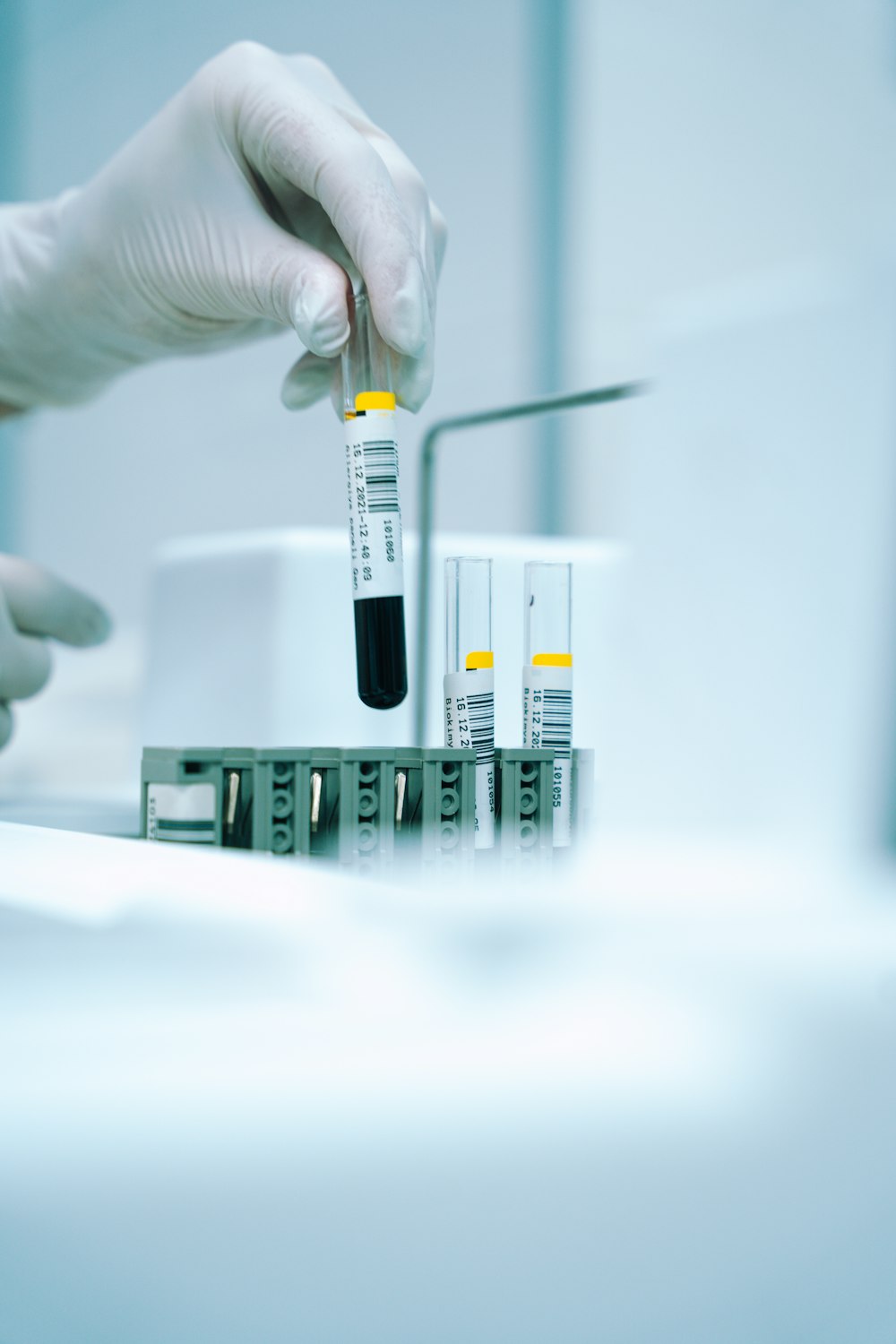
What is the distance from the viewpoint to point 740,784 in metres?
0.44

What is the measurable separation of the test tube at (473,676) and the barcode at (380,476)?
82 mm

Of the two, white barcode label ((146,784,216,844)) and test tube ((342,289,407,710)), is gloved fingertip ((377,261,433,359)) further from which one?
white barcode label ((146,784,216,844))

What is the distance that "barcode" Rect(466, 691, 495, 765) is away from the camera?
0.53 meters

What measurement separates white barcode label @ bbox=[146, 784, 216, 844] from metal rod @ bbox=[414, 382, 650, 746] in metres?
0.33

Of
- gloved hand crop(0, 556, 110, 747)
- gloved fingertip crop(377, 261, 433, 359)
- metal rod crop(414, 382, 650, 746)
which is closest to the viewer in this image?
gloved fingertip crop(377, 261, 433, 359)

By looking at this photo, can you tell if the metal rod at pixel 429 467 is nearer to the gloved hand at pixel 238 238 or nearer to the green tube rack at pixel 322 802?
the gloved hand at pixel 238 238

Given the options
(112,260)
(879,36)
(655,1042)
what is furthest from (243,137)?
(655,1042)

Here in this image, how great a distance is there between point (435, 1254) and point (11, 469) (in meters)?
1.99

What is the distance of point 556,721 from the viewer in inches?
21.4

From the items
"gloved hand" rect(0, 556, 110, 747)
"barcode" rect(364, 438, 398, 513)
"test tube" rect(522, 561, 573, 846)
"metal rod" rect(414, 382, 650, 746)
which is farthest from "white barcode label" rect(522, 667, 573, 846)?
"gloved hand" rect(0, 556, 110, 747)

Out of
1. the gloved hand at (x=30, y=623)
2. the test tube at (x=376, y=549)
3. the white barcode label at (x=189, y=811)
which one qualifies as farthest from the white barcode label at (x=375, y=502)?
the gloved hand at (x=30, y=623)

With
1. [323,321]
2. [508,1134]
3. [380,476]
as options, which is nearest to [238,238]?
[323,321]

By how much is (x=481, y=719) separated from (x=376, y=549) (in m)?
0.09

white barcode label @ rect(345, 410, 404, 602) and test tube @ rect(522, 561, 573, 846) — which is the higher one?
white barcode label @ rect(345, 410, 404, 602)
